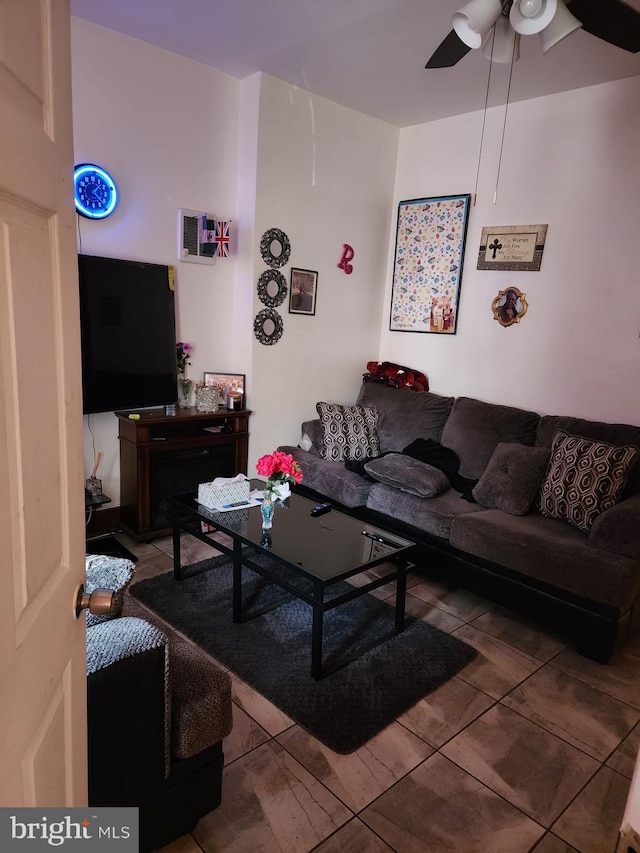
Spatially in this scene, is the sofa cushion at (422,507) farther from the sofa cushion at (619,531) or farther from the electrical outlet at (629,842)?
the electrical outlet at (629,842)

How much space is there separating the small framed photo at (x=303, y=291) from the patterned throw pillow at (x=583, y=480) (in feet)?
6.78

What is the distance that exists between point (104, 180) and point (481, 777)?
135 inches

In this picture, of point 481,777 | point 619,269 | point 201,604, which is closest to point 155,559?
point 201,604

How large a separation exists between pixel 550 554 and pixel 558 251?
2.05 m

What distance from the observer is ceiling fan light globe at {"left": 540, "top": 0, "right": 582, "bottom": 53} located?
1852mm

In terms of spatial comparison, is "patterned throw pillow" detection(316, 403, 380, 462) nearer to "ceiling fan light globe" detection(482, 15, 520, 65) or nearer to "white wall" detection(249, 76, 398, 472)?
"white wall" detection(249, 76, 398, 472)

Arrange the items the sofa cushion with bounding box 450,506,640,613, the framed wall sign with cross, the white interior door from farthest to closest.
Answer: the framed wall sign with cross → the sofa cushion with bounding box 450,506,640,613 → the white interior door

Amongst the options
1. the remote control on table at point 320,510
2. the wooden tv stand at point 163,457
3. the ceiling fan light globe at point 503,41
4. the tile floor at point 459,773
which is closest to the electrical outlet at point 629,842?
the tile floor at point 459,773

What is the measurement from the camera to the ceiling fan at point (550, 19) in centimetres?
182

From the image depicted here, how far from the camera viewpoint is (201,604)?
2.71m

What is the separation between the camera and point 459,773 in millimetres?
1794

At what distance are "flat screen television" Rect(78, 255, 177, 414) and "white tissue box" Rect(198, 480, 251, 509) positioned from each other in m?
0.90

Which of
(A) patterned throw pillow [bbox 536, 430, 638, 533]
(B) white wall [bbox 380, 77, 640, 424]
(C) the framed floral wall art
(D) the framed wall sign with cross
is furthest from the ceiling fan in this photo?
(C) the framed floral wall art

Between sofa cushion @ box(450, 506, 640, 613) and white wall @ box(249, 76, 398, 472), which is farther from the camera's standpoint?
white wall @ box(249, 76, 398, 472)
